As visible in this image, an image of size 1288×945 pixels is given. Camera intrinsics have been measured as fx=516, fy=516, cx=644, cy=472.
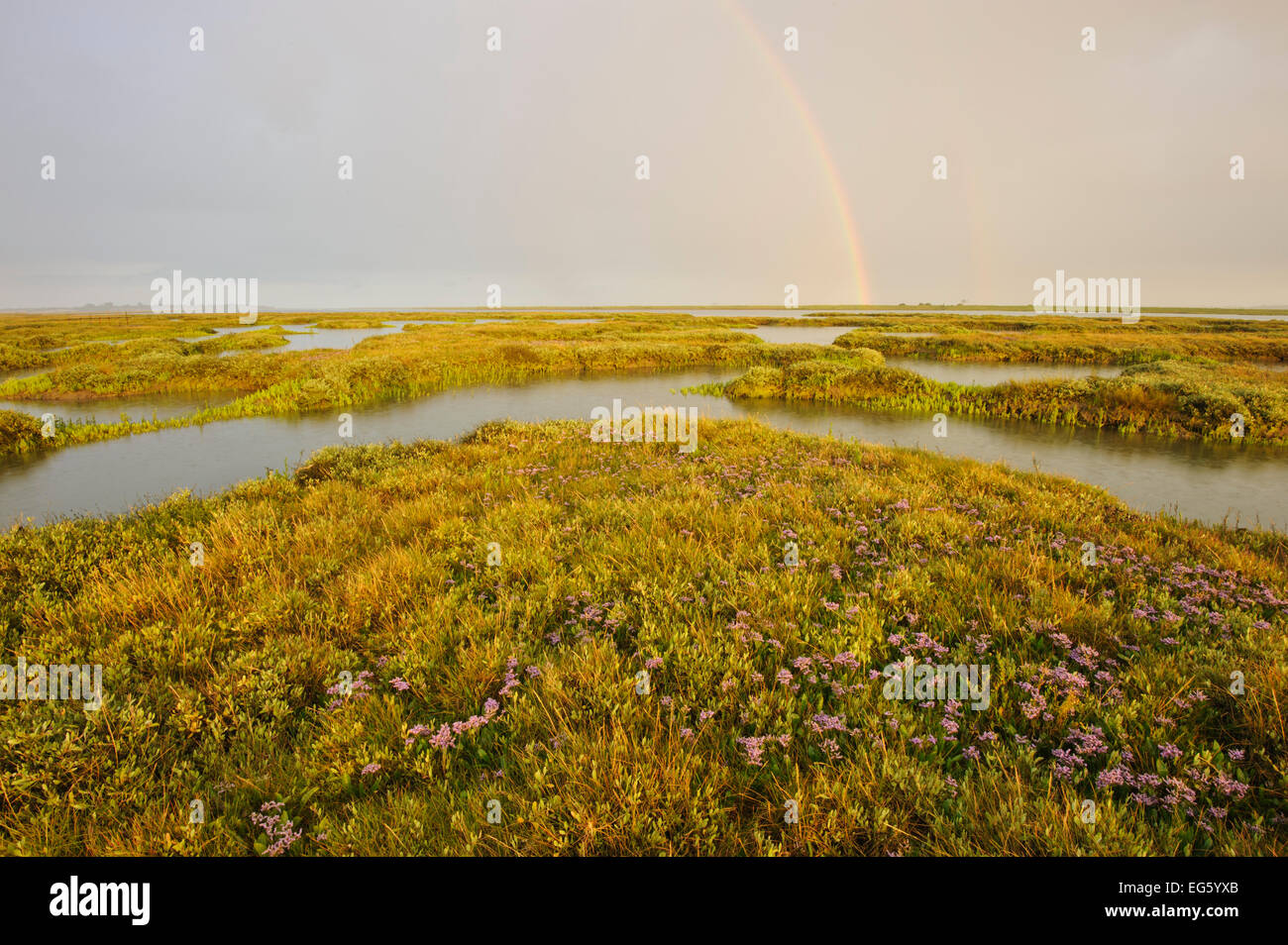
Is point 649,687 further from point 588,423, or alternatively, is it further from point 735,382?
point 735,382

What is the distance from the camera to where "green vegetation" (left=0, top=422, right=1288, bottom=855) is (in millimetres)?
2830

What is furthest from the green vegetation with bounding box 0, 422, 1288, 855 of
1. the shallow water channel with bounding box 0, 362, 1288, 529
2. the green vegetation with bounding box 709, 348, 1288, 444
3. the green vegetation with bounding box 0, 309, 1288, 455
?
the green vegetation with bounding box 0, 309, 1288, 455

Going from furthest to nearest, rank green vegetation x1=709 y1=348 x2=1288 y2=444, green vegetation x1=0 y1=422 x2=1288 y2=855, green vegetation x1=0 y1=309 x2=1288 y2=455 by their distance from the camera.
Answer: green vegetation x1=0 y1=309 x2=1288 y2=455 < green vegetation x1=709 y1=348 x2=1288 y2=444 < green vegetation x1=0 y1=422 x2=1288 y2=855

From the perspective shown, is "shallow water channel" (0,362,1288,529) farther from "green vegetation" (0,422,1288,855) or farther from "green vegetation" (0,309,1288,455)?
"green vegetation" (0,422,1288,855)

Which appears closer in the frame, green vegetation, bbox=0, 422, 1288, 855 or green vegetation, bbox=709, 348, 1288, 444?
Answer: green vegetation, bbox=0, 422, 1288, 855

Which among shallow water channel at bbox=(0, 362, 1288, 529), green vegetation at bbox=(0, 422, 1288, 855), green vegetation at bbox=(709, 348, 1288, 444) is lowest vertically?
green vegetation at bbox=(0, 422, 1288, 855)

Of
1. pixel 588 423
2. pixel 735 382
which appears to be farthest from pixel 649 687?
pixel 735 382

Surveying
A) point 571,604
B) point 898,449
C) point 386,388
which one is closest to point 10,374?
point 386,388

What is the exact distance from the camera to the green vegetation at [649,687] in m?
2.83

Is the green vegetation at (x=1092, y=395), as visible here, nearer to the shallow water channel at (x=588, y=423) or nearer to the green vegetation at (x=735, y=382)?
the green vegetation at (x=735, y=382)

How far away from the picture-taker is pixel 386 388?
1090 inches

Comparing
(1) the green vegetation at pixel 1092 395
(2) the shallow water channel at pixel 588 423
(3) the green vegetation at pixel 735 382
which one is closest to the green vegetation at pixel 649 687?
(2) the shallow water channel at pixel 588 423

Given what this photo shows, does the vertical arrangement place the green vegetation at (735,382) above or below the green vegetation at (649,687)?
above
